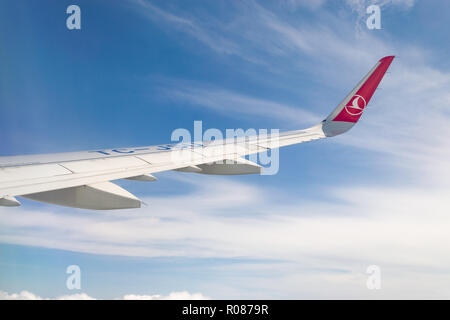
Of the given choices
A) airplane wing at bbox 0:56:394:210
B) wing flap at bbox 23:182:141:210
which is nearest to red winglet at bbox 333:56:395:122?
airplane wing at bbox 0:56:394:210

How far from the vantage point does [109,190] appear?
4473 millimetres

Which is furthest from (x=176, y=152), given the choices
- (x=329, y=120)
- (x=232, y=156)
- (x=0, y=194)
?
(x=329, y=120)

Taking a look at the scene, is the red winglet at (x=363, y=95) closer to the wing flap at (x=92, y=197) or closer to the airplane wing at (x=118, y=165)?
the airplane wing at (x=118, y=165)

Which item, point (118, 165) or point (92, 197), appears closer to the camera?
point (92, 197)

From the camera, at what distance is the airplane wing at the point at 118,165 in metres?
4.36

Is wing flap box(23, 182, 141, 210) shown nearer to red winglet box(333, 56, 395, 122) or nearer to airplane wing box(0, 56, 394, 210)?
airplane wing box(0, 56, 394, 210)

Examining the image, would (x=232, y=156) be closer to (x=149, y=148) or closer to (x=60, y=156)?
(x=149, y=148)

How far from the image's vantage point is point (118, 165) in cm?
565

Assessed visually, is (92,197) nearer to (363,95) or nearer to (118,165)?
(118,165)

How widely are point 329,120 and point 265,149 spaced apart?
3642 millimetres

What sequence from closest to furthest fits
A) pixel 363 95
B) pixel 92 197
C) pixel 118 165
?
pixel 92 197
pixel 118 165
pixel 363 95

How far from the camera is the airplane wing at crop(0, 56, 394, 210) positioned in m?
4.36

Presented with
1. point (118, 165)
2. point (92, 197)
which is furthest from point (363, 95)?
point (92, 197)

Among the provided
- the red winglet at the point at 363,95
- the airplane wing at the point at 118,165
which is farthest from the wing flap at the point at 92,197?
the red winglet at the point at 363,95
